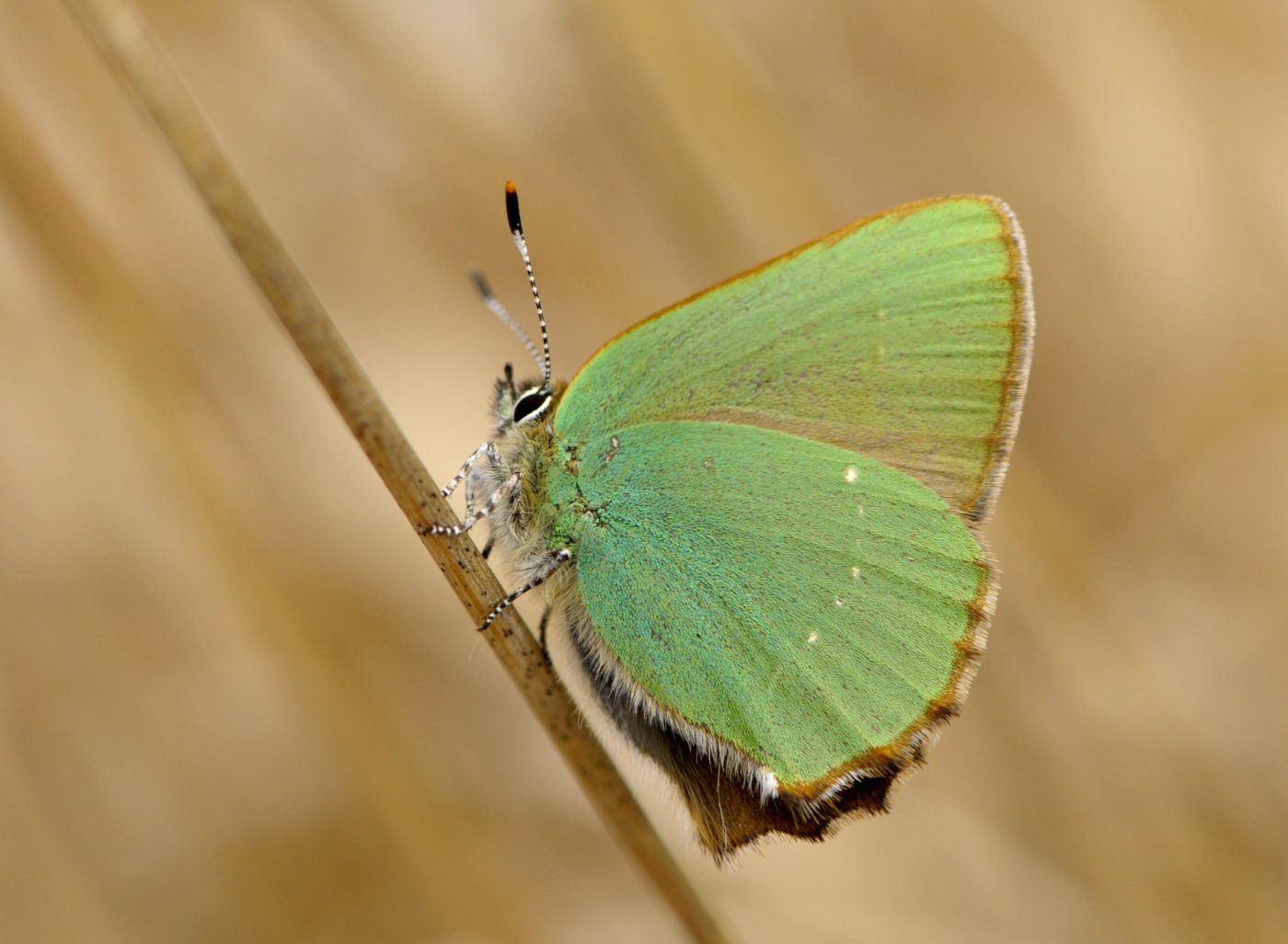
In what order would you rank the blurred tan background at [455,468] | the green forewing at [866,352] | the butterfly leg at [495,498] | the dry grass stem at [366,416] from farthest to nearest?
1. the blurred tan background at [455,468]
2. the butterfly leg at [495,498]
3. the green forewing at [866,352]
4. the dry grass stem at [366,416]

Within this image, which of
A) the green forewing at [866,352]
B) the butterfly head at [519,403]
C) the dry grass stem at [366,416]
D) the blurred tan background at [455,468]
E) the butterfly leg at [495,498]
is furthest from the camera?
the blurred tan background at [455,468]

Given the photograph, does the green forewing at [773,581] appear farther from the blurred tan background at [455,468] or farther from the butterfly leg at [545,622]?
the blurred tan background at [455,468]

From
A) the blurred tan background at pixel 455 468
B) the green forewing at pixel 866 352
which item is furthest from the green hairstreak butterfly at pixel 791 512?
the blurred tan background at pixel 455 468

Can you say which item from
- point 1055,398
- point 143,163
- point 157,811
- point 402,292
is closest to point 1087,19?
point 1055,398

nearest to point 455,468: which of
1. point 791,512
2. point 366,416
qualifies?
point 791,512

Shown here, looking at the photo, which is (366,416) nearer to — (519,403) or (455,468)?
(519,403)

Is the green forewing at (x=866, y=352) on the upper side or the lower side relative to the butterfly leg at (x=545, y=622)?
upper

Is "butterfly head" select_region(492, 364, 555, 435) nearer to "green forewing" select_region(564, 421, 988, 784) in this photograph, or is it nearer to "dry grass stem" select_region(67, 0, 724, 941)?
"green forewing" select_region(564, 421, 988, 784)

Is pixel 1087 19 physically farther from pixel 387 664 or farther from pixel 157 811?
pixel 157 811
